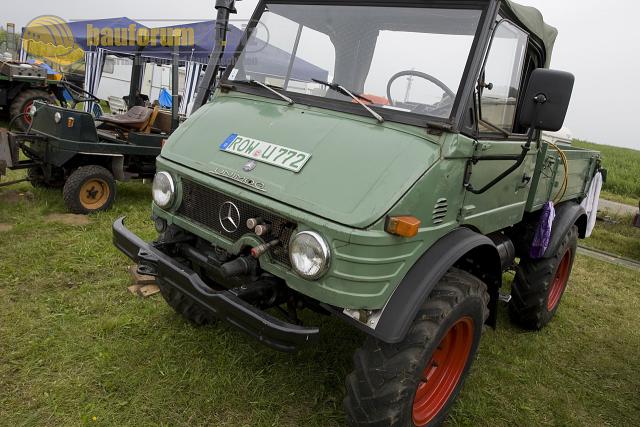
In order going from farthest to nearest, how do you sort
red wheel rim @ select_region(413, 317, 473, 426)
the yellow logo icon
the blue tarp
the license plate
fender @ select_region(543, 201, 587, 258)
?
1. the yellow logo icon
2. fender @ select_region(543, 201, 587, 258)
3. the blue tarp
4. red wheel rim @ select_region(413, 317, 473, 426)
5. the license plate

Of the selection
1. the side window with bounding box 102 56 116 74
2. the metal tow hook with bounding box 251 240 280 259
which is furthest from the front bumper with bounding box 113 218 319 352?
the side window with bounding box 102 56 116 74

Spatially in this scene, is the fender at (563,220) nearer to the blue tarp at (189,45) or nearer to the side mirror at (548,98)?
the side mirror at (548,98)

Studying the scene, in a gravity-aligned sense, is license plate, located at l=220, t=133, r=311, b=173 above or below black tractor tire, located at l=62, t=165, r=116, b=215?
above

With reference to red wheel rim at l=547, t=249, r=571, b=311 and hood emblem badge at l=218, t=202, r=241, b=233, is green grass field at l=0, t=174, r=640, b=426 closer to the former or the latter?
red wheel rim at l=547, t=249, r=571, b=311

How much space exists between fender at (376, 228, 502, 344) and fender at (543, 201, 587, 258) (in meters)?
1.52

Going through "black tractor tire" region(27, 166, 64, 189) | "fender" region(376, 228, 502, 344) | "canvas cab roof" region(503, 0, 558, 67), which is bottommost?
"black tractor tire" region(27, 166, 64, 189)

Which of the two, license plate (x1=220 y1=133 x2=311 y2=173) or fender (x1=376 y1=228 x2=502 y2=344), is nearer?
fender (x1=376 y1=228 x2=502 y2=344)

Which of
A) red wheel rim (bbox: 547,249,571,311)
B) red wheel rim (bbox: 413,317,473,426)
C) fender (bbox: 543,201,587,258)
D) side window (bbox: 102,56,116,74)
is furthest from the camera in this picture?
side window (bbox: 102,56,116,74)

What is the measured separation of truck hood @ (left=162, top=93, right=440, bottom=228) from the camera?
2129 mm

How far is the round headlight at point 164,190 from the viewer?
2.69 metres

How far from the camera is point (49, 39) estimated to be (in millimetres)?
16734

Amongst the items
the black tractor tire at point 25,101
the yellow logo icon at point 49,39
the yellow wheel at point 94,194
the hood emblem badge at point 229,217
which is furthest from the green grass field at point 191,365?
the yellow logo icon at point 49,39

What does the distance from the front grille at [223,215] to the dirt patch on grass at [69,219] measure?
319 centimetres

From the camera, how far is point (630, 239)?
799 centimetres
